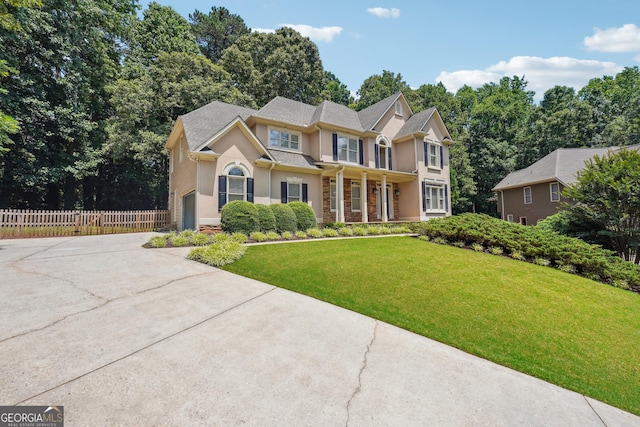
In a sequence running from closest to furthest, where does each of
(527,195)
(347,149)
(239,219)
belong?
1. (239,219)
2. (347,149)
3. (527,195)

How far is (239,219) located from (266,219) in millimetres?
1126

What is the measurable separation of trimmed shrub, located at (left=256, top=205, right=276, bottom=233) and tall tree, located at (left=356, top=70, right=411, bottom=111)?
27.5 m

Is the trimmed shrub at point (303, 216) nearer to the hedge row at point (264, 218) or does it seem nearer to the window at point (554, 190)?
the hedge row at point (264, 218)

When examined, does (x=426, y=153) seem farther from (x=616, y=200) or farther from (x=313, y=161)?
(x=616, y=200)

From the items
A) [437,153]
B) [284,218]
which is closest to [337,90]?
[437,153]

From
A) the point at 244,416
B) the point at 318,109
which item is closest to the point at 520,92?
the point at 318,109

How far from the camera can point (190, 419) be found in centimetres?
215

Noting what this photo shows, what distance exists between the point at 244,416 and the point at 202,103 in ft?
77.4

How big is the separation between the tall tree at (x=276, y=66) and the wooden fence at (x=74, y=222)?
18679mm

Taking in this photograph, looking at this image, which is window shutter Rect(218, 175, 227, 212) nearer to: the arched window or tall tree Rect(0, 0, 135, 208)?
the arched window

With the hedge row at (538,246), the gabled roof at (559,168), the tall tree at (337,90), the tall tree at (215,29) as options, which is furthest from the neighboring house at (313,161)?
the tall tree at (215,29)

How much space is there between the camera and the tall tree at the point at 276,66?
29.7 meters

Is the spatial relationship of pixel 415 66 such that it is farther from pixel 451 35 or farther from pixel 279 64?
pixel 279 64

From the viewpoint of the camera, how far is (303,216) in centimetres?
1296
